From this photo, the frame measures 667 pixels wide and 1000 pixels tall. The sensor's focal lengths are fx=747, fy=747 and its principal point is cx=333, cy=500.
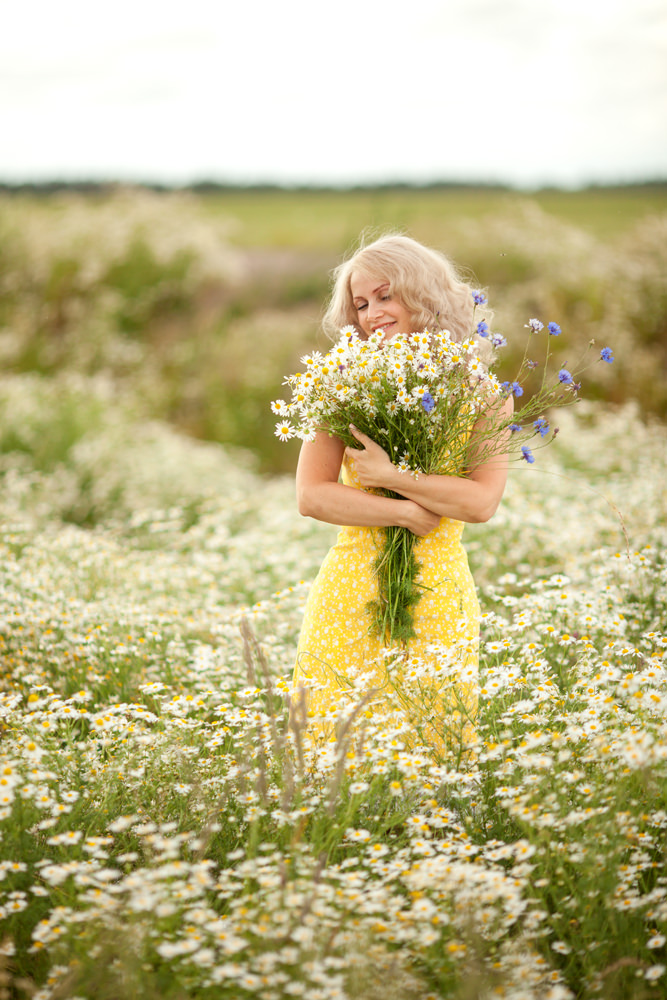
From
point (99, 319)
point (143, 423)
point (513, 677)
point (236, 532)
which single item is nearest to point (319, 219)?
point (99, 319)

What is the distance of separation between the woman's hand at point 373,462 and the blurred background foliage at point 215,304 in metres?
5.94

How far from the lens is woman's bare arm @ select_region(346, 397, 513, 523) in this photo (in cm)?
269

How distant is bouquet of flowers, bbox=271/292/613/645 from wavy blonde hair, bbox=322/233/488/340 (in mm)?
239

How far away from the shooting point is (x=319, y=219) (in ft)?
102

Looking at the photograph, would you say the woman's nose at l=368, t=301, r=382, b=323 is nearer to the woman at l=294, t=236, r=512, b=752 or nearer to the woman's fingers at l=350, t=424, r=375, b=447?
the woman at l=294, t=236, r=512, b=752

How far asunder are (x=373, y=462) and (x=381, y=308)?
0.73m

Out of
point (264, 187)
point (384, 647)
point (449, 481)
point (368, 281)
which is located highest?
point (264, 187)

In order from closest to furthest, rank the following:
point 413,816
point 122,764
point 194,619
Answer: point 413,816, point 122,764, point 194,619

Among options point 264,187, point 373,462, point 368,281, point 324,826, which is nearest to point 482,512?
point 373,462

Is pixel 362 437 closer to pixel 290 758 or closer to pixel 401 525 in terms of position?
pixel 401 525

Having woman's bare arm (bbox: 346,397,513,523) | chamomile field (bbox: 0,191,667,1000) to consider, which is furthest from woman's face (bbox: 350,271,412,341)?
chamomile field (bbox: 0,191,667,1000)

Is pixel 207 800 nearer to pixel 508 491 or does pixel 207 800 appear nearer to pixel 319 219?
pixel 508 491

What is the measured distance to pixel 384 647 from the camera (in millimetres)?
2896

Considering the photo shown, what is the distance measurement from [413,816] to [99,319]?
1452cm
